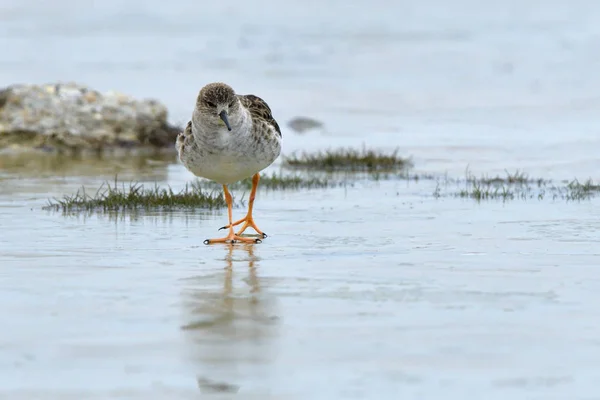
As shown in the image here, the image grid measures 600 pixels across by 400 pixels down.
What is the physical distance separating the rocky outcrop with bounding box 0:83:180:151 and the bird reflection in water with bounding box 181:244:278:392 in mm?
12724

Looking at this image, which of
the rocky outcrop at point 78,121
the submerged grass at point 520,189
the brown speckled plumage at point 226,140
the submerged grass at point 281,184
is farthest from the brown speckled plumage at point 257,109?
the rocky outcrop at point 78,121

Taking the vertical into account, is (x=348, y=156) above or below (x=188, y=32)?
below

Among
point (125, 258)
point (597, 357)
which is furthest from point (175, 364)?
point (125, 258)

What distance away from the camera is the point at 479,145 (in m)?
23.4

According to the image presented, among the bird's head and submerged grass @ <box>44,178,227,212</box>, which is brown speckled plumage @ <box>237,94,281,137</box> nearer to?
the bird's head

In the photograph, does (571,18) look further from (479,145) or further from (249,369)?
(249,369)

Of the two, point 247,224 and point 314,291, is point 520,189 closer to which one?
point 247,224

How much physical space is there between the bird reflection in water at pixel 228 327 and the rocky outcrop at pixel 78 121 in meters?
12.7

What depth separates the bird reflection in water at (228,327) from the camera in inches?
268

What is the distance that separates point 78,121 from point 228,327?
15276mm

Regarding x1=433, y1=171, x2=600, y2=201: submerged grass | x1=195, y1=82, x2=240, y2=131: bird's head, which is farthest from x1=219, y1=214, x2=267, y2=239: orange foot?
x1=433, y1=171, x2=600, y2=201: submerged grass

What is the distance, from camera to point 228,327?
7789 mm

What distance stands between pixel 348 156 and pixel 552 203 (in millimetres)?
5256

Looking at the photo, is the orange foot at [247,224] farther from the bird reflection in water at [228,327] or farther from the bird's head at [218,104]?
the bird reflection in water at [228,327]
